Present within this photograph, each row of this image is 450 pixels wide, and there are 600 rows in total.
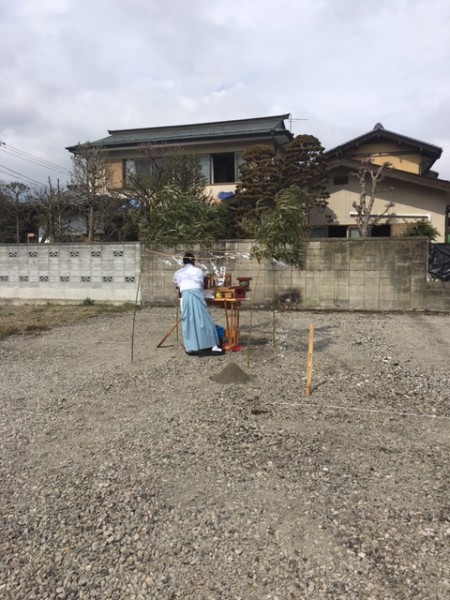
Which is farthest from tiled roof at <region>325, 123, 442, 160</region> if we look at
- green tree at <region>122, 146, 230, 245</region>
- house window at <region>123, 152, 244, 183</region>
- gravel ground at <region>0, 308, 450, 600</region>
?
gravel ground at <region>0, 308, 450, 600</region>

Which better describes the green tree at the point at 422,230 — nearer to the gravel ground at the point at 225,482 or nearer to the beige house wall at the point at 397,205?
the beige house wall at the point at 397,205

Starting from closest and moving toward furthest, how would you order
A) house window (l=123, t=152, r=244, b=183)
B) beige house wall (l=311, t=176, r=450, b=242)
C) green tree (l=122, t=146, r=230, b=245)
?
1. green tree (l=122, t=146, r=230, b=245)
2. beige house wall (l=311, t=176, r=450, b=242)
3. house window (l=123, t=152, r=244, b=183)

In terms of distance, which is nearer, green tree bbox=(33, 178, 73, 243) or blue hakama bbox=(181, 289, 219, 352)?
blue hakama bbox=(181, 289, 219, 352)

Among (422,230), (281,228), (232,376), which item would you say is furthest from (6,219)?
(232,376)

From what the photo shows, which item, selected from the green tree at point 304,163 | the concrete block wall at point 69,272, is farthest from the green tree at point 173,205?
the green tree at point 304,163

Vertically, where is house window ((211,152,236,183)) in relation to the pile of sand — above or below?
above

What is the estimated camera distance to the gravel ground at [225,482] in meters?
2.12

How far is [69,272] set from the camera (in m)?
12.1

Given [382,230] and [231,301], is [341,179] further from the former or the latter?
[231,301]

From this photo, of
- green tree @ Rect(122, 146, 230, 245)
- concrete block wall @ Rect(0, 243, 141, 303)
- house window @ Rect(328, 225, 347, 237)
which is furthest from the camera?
house window @ Rect(328, 225, 347, 237)

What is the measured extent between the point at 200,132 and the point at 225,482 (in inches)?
713

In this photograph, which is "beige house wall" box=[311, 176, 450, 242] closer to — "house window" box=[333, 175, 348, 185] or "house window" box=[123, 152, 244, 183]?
"house window" box=[333, 175, 348, 185]

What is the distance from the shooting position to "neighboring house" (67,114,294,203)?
1783cm

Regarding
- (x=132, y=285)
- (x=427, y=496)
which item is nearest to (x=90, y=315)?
(x=132, y=285)
